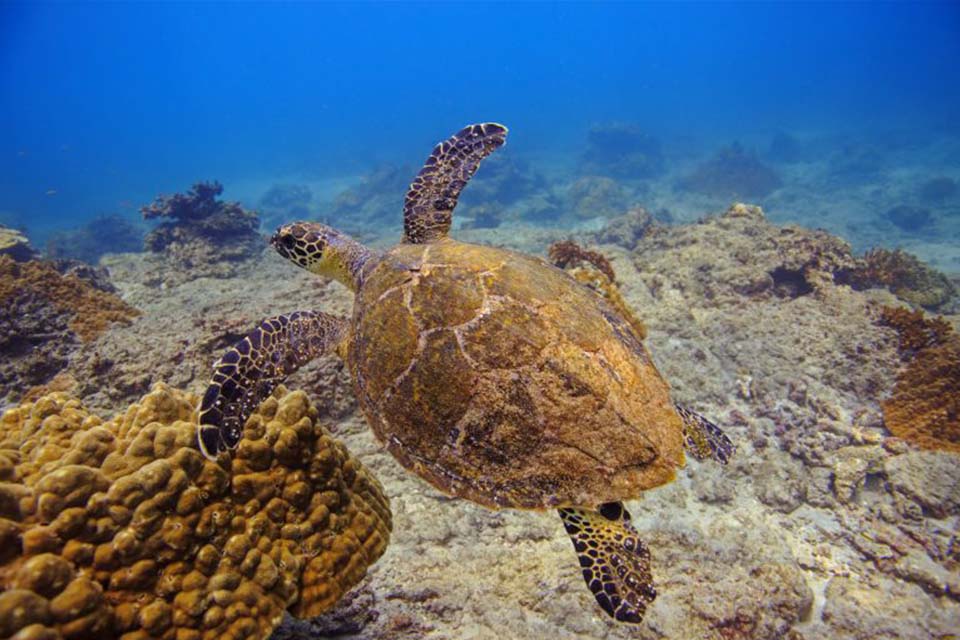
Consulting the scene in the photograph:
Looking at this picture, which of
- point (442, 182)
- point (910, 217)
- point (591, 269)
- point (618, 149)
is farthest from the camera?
point (618, 149)

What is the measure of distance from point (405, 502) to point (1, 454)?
2555 mm

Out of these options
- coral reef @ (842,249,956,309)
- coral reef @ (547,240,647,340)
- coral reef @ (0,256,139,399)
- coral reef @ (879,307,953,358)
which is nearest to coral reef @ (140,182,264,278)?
coral reef @ (0,256,139,399)

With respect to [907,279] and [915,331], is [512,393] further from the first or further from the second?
[907,279]

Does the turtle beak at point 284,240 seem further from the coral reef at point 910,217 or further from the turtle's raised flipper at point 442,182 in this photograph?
the coral reef at point 910,217

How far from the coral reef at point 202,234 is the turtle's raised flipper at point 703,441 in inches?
390

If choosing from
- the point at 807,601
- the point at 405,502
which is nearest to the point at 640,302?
the point at 807,601

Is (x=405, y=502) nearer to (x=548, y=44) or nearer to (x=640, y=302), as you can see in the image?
(x=640, y=302)

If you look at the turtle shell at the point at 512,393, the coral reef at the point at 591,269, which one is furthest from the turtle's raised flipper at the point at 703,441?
the coral reef at the point at 591,269

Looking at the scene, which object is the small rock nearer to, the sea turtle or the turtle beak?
the sea turtle

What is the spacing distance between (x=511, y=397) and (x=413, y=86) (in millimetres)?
117693

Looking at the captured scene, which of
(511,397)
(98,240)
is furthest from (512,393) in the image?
(98,240)

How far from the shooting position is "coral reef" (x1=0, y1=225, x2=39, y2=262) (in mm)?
9281

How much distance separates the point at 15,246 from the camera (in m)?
9.52

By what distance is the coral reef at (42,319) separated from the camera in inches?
193
